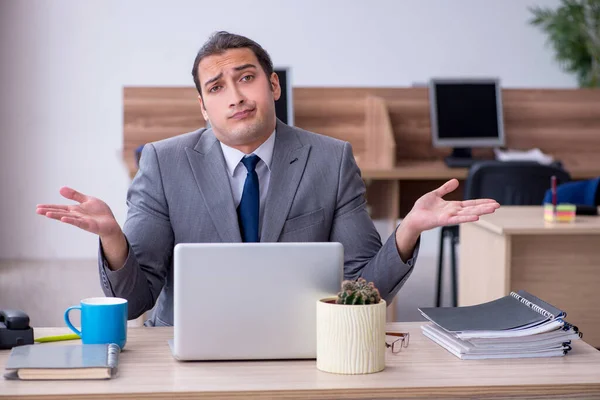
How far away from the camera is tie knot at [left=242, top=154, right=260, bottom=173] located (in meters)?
2.00

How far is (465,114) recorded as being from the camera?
5.12m

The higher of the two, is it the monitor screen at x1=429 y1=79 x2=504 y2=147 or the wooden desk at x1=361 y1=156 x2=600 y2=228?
the monitor screen at x1=429 y1=79 x2=504 y2=147

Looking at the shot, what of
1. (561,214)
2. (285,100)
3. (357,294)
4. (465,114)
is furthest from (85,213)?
(465,114)

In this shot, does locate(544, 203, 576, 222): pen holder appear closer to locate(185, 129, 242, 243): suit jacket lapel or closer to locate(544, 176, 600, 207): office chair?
locate(544, 176, 600, 207): office chair

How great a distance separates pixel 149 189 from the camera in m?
2.03

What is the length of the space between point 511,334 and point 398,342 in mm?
197

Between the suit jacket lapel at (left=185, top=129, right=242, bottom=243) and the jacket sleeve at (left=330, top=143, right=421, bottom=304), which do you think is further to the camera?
the suit jacket lapel at (left=185, top=129, right=242, bottom=243)

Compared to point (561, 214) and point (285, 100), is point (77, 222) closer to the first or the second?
point (561, 214)

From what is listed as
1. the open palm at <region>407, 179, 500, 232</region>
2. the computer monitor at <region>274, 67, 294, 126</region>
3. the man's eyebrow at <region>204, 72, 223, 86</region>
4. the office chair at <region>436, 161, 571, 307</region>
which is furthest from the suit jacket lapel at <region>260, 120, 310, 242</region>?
the computer monitor at <region>274, 67, 294, 126</region>

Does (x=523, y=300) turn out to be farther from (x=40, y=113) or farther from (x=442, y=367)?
(x=40, y=113)

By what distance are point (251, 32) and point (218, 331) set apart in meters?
5.61

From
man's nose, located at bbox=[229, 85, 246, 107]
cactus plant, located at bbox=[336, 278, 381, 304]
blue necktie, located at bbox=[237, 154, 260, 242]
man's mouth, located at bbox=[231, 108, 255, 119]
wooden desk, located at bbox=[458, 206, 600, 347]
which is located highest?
man's nose, located at bbox=[229, 85, 246, 107]

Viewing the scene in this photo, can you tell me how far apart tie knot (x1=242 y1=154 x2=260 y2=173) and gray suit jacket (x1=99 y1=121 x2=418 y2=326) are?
0.05 meters

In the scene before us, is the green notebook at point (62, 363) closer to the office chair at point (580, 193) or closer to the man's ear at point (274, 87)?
the man's ear at point (274, 87)
